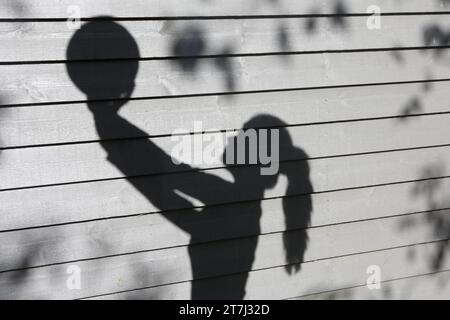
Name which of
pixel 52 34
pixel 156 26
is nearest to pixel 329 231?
pixel 156 26

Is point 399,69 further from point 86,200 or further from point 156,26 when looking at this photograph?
point 86,200

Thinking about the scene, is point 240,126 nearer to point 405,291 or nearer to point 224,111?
point 224,111

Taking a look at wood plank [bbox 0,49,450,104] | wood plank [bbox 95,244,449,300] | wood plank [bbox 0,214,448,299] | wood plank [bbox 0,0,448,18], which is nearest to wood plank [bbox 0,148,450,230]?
wood plank [bbox 0,214,448,299]

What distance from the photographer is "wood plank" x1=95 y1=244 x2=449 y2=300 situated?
10.1ft

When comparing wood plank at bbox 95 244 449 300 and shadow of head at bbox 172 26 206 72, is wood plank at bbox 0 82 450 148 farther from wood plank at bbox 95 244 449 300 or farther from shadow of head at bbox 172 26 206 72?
wood plank at bbox 95 244 449 300

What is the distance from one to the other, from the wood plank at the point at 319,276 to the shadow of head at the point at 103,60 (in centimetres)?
104

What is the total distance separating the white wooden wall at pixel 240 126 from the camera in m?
2.71

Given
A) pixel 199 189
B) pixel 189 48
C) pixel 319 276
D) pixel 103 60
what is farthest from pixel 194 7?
pixel 319 276

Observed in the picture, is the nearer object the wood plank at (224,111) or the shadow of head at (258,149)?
the wood plank at (224,111)

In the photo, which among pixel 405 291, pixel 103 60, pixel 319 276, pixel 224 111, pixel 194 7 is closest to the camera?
pixel 103 60

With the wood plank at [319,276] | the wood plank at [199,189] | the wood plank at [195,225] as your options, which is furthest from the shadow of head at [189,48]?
the wood plank at [319,276]

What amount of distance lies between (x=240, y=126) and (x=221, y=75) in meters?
0.28

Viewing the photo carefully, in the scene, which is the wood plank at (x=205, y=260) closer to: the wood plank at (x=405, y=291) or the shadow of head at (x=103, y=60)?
the wood plank at (x=405, y=291)

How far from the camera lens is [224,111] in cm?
301
